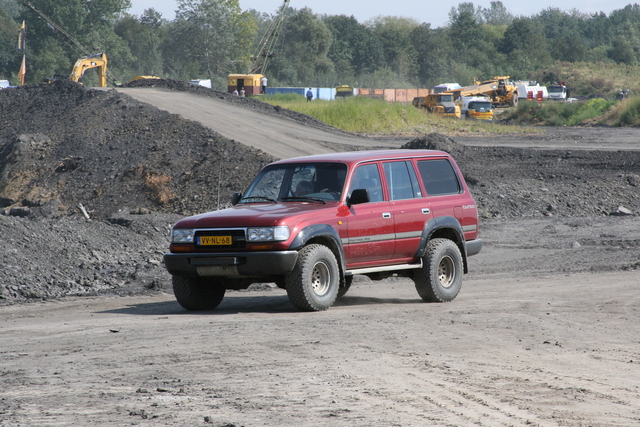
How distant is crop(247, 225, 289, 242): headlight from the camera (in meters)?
9.55

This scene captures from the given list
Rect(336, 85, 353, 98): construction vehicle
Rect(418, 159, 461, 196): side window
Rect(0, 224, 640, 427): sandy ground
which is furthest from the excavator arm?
Rect(418, 159, 461, 196): side window

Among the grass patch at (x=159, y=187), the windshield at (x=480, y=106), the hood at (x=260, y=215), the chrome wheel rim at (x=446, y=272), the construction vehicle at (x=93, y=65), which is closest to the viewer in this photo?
the hood at (x=260, y=215)

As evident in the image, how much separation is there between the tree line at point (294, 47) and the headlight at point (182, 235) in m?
95.3

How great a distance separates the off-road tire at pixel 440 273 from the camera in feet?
36.2

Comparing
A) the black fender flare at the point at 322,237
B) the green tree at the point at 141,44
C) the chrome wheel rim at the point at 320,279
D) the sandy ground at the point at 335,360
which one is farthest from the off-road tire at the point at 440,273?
the green tree at the point at 141,44

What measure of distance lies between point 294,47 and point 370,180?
378 feet

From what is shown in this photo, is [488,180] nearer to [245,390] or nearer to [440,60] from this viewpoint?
[245,390]

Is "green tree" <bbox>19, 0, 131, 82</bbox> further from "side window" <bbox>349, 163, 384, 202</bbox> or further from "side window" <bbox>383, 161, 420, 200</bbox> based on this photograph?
"side window" <bbox>349, 163, 384, 202</bbox>

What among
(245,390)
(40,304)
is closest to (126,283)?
(40,304)

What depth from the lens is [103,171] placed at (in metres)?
27.0

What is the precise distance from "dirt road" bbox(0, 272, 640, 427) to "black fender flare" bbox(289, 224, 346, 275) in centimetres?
73

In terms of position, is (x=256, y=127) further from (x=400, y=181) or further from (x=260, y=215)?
(x=260, y=215)

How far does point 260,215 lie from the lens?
9.74m

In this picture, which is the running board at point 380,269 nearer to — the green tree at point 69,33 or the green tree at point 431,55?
the green tree at point 69,33
